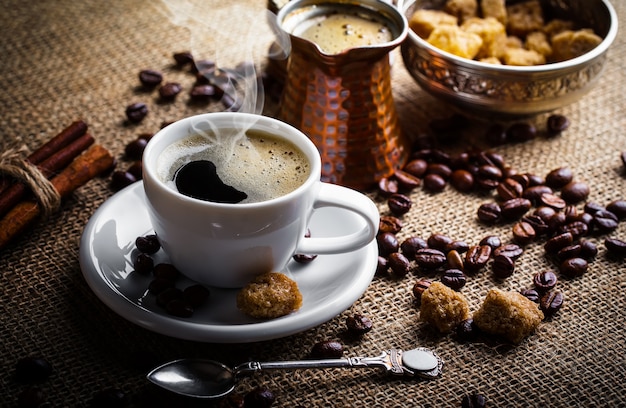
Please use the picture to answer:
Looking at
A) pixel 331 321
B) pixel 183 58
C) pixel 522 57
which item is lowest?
pixel 331 321

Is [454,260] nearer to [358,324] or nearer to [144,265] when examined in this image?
[358,324]

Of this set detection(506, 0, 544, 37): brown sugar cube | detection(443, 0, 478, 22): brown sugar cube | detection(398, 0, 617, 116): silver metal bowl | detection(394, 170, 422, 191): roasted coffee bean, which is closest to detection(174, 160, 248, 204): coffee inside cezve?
detection(394, 170, 422, 191): roasted coffee bean

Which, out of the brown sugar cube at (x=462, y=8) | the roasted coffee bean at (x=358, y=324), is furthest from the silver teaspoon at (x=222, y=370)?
the brown sugar cube at (x=462, y=8)

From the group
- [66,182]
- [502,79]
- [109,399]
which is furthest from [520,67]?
[109,399]

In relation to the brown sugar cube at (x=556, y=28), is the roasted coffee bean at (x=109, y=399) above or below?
below

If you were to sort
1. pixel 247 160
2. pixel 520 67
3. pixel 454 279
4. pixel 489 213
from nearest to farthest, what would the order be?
pixel 247 160
pixel 454 279
pixel 489 213
pixel 520 67

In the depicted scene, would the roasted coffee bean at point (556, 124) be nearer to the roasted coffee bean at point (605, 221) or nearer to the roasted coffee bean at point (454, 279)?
the roasted coffee bean at point (605, 221)

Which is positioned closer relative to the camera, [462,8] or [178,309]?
[178,309]

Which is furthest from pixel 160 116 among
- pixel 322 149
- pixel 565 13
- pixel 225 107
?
pixel 565 13
